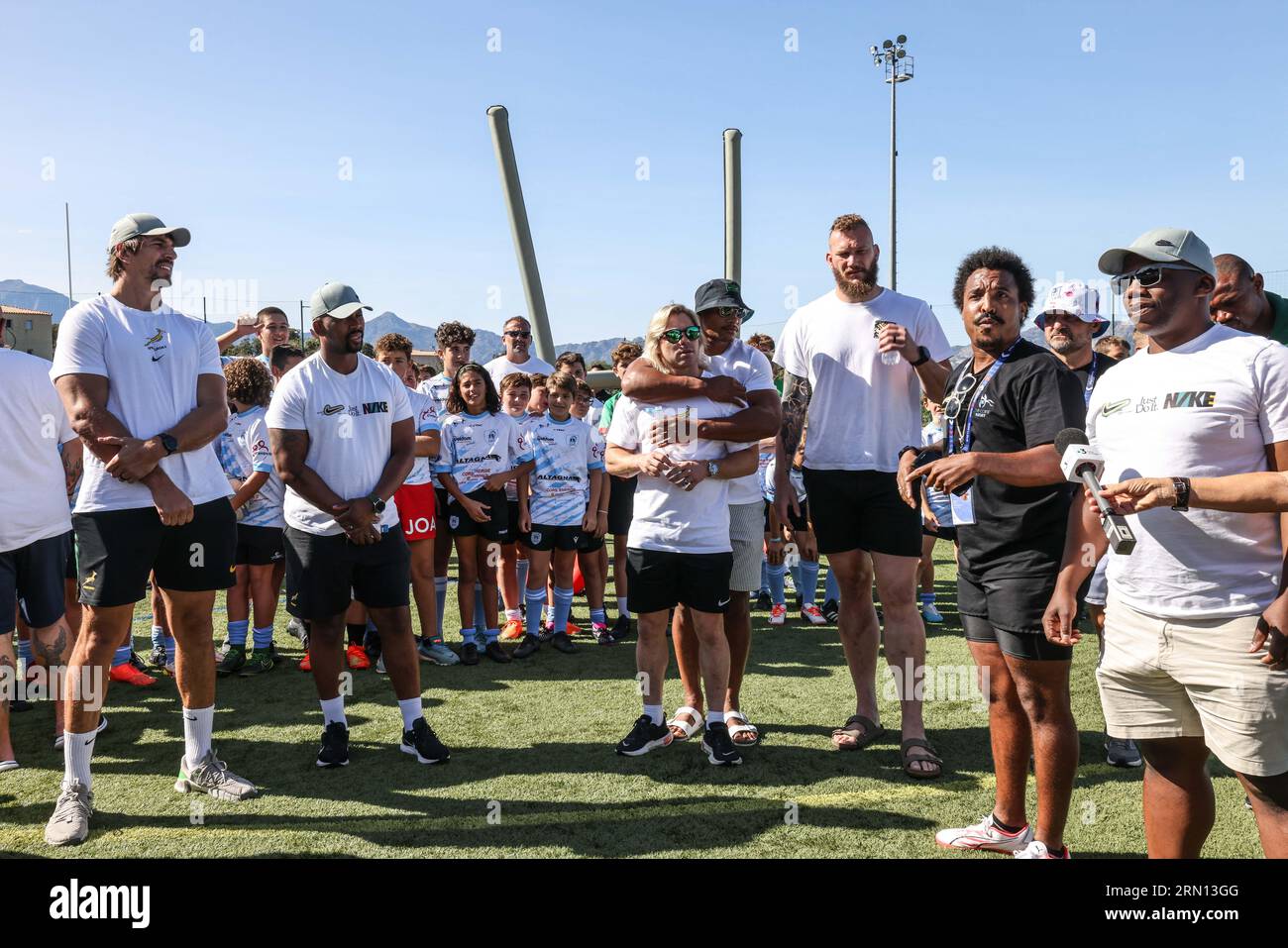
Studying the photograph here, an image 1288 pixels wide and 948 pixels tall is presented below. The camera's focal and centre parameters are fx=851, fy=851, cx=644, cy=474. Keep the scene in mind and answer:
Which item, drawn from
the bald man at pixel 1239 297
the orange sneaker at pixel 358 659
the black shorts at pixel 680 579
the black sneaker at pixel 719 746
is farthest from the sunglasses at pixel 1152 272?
the orange sneaker at pixel 358 659

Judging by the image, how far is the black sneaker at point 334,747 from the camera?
429cm

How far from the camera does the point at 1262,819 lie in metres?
2.38

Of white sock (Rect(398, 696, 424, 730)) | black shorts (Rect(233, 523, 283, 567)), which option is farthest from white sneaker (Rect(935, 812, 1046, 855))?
black shorts (Rect(233, 523, 283, 567))

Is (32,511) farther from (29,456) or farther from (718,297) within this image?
(718,297)

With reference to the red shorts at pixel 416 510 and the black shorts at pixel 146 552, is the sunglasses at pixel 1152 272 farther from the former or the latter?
the red shorts at pixel 416 510

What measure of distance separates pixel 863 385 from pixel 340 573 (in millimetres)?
2836

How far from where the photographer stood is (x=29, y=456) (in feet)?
13.1

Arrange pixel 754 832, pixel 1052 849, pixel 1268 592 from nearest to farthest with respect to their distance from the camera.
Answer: pixel 1268 592 < pixel 1052 849 < pixel 754 832

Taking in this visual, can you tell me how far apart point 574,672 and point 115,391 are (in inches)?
133

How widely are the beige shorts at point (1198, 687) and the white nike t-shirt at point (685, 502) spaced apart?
198 centimetres

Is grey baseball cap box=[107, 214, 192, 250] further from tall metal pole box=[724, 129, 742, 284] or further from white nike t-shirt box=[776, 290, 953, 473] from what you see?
tall metal pole box=[724, 129, 742, 284]

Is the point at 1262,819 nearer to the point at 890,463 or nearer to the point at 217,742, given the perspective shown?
the point at 890,463

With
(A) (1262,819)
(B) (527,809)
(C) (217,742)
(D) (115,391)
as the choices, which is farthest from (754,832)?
(D) (115,391)

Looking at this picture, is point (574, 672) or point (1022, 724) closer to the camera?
point (1022, 724)
